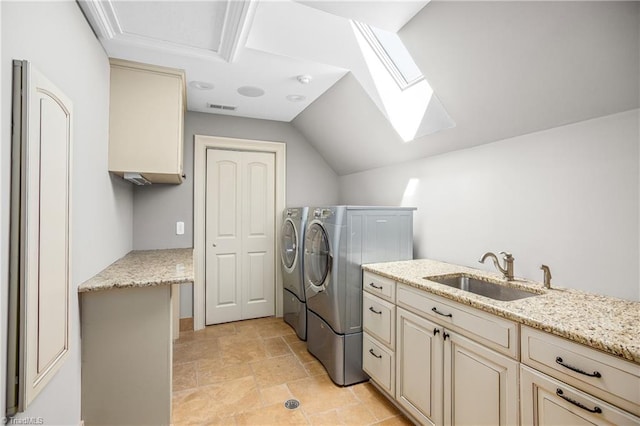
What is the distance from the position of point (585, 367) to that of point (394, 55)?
7.05 ft

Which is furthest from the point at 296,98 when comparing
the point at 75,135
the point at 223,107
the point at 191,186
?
the point at 75,135

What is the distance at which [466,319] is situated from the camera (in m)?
1.48

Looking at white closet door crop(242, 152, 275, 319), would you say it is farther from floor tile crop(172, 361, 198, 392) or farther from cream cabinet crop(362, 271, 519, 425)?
cream cabinet crop(362, 271, 519, 425)

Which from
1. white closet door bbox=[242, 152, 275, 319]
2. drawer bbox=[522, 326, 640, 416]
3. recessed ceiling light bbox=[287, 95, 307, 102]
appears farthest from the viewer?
white closet door bbox=[242, 152, 275, 319]

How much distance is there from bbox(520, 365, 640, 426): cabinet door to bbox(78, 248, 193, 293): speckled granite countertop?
1.67 m

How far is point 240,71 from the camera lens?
235 centimetres

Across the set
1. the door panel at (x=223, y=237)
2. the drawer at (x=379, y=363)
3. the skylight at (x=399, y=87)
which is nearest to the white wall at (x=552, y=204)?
the skylight at (x=399, y=87)

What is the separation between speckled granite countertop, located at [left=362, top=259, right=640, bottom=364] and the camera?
3.28 ft

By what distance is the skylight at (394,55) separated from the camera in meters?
2.17

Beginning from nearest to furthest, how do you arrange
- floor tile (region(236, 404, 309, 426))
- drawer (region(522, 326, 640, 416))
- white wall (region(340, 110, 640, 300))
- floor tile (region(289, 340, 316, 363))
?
drawer (region(522, 326, 640, 416))
white wall (region(340, 110, 640, 300))
floor tile (region(236, 404, 309, 426))
floor tile (region(289, 340, 316, 363))

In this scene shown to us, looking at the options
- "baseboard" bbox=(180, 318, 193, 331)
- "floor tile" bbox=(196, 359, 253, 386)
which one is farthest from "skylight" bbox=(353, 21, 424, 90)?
"baseboard" bbox=(180, 318, 193, 331)

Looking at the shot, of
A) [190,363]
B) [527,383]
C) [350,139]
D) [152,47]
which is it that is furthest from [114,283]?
[350,139]

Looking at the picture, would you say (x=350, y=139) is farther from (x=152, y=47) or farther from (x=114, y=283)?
(x=114, y=283)

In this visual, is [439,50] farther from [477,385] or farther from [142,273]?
[142,273]
